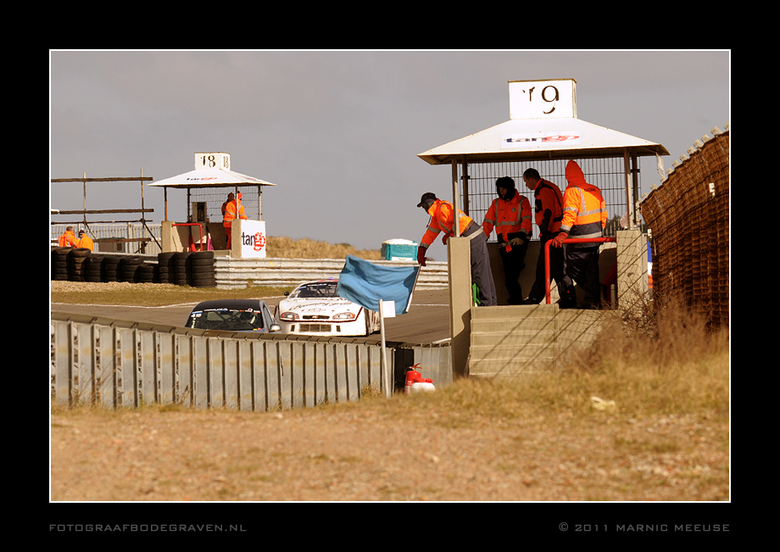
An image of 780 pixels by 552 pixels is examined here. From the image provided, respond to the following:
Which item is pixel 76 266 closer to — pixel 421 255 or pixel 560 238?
pixel 421 255

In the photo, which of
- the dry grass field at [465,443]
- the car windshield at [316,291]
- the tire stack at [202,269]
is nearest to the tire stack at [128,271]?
the tire stack at [202,269]

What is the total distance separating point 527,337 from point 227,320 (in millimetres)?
6355

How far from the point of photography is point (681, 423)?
8.24 meters

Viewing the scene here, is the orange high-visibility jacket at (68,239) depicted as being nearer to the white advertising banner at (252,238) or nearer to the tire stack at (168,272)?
the tire stack at (168,272)

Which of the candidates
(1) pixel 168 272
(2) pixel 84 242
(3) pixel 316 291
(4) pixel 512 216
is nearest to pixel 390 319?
(3) pixel 316 291

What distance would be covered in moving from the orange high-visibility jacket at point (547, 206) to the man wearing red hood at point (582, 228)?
0.65 metres

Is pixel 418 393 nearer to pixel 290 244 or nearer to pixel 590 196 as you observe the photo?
pixel 590 196

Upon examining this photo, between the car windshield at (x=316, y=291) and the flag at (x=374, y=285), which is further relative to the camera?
the car windshield at (x=316, y=291)

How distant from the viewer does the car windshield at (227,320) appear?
1672 cm

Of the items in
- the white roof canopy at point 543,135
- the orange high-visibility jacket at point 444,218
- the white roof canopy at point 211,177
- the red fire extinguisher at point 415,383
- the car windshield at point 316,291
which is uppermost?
the white roof canopy at point 211,177

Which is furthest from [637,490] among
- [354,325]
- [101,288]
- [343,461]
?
[101,288]

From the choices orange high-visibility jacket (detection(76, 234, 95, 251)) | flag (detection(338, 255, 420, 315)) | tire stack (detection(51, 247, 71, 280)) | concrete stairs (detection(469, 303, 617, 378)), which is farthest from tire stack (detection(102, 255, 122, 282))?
concrete stairs (detection(469, 303, 617, 378))

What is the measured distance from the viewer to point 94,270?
33.2m

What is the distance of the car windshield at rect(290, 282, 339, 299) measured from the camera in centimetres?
2061
